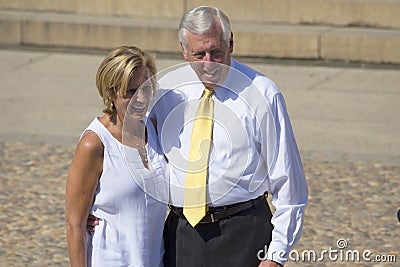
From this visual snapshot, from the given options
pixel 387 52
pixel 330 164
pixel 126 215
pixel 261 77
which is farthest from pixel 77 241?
pixel 387 52

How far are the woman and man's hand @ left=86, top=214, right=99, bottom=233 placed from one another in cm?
2

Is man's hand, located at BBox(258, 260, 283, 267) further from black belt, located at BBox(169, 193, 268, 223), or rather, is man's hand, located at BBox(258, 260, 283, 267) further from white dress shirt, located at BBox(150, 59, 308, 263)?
black belt, located at BBox(169, 193, 268, 223)

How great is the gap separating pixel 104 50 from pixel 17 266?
599 centimetres

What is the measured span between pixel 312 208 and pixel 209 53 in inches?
144

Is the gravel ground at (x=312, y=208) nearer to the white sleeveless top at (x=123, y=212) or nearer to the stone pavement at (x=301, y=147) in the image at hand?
the stone pavement at (x=301, y=147)

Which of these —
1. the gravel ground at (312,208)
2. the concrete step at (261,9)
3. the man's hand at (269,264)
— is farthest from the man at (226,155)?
the concrete step at (261,9)

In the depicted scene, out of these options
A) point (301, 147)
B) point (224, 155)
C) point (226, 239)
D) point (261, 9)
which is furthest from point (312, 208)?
point (261, 9)

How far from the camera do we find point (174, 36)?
11297 millimetres

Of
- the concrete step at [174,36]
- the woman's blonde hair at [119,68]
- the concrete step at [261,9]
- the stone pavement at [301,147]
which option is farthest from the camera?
the concrete step at [261,9]

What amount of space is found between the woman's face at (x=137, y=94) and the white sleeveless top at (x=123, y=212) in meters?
0.15

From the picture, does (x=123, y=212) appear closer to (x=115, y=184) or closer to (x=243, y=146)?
(x=115, y=184)

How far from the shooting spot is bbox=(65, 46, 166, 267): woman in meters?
3.37

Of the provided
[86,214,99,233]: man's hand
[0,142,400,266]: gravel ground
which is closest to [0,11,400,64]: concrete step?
[0,142,400,266]: gravel ground

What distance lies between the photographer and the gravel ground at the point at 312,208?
6.07 metres
